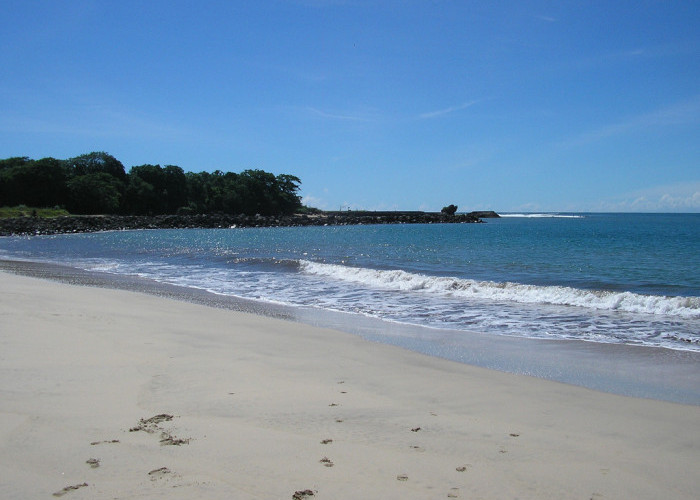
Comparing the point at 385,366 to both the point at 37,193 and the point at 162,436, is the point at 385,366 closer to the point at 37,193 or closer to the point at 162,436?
the point at 162,436

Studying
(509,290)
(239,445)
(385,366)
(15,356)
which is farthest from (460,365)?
(509,290)

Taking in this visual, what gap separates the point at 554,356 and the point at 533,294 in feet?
24.2

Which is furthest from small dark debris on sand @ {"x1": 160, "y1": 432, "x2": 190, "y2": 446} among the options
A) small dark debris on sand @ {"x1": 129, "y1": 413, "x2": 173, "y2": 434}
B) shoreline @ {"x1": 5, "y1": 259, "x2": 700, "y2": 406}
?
shoreline @ {"x1": 5, "y1": 259, "x2": 700, "y2": 406}

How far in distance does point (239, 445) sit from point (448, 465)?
5.18 feet

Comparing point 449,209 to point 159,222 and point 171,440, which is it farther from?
point 171,440

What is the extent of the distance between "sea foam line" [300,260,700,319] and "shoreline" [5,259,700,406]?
4935 mm

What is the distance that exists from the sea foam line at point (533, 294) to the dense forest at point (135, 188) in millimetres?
77280

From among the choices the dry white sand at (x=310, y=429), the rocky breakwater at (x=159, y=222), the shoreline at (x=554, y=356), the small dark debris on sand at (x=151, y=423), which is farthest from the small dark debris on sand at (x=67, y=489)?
the rocky breakwater at (x=159, y=222)

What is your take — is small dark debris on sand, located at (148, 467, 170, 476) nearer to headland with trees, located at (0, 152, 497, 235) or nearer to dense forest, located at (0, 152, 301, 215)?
headland with trees, located at (0, 152, 497, 235)

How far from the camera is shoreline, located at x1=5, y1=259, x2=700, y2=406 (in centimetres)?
630

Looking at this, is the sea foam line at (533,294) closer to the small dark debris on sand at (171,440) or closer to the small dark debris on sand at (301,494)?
the small dark debris on sand at (301,494)

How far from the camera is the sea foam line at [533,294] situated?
498 inches

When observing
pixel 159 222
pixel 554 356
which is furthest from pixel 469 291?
pixel 159 222

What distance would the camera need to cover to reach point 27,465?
3.40 m
